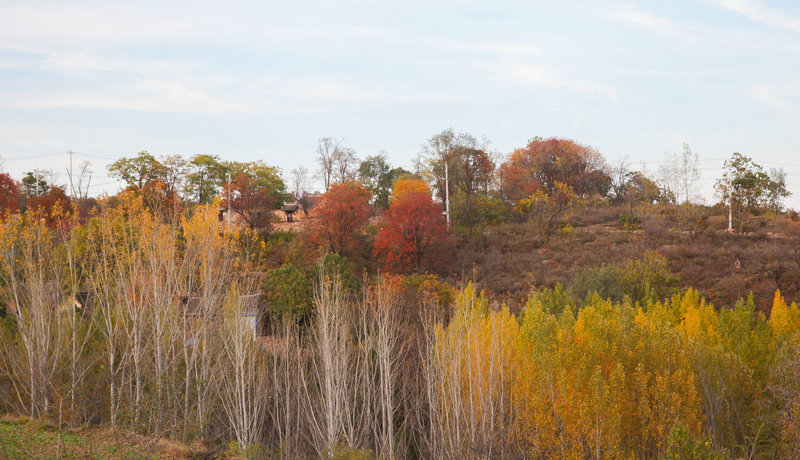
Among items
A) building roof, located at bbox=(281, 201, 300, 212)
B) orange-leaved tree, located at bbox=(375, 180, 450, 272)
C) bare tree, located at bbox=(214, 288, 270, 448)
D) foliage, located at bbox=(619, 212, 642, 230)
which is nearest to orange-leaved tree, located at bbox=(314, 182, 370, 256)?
orange-leaved tree, located at bbox=(375, 180, 450, 272)

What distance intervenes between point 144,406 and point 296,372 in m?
4.84

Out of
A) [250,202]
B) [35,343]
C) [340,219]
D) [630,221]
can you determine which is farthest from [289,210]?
[35,343]

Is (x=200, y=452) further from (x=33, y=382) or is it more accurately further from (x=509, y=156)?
(x=509, y=156)

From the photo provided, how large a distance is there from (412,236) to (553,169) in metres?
24.1

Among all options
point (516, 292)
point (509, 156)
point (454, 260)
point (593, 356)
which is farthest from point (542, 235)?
point (593, 356)

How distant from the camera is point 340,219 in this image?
36.7m

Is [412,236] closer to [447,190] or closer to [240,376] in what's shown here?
[447,190]

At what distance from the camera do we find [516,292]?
104 feet

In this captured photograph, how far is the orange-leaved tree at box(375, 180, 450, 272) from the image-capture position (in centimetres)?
3394

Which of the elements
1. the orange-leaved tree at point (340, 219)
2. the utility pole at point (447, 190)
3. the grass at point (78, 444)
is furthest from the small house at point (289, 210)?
the grass at point (78, 444)

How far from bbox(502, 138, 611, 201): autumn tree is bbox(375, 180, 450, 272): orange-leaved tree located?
756 inches

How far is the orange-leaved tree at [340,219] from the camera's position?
36438mm

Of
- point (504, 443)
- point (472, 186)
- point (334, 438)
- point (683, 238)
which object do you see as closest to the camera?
point (504, 443)

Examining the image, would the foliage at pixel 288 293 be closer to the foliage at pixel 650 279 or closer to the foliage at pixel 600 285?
the foliage at pixel 600 285
